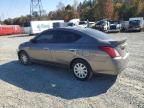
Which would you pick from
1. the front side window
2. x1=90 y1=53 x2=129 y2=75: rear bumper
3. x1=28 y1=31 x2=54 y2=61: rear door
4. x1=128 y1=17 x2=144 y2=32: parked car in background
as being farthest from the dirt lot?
x1=128 y1=17 x2=144 y2=32: parked car in background

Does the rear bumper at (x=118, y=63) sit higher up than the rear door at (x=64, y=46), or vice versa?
the rear door at (x=64, y=46)

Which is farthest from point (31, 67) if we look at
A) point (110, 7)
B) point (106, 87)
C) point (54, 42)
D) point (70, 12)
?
point (70, 12)

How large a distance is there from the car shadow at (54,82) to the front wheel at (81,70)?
0.17 meters

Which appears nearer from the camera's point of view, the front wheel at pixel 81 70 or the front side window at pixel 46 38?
the front wheel at pixel 81 70

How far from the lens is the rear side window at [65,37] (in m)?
7.98

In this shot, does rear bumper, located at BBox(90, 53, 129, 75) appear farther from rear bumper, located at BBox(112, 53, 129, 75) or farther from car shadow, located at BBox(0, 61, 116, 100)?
car shadow, located at BBox(0, 61, 116, 100)

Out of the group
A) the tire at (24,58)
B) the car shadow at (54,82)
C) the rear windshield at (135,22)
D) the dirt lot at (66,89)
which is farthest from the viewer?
the rear windshield at (135,22)

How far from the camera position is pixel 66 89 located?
23.2 ft

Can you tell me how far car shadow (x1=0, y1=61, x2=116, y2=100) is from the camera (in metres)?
6.80

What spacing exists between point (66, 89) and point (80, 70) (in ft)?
3.01

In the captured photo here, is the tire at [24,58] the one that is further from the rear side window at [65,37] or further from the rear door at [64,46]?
the rear side window at [65,37]

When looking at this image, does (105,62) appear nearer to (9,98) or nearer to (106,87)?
(106,87)

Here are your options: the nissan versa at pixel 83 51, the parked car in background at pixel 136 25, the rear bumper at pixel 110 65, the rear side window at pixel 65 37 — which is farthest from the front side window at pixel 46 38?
the parked car in background at pixel 136 25

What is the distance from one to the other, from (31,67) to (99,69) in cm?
348
